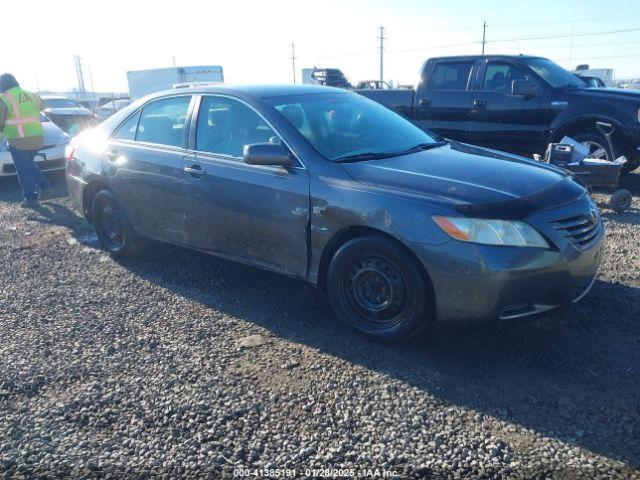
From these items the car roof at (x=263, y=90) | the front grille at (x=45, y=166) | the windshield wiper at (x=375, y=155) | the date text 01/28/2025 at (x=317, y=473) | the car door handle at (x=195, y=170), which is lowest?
the date text 01/28/2025 at (x=317, y=473)

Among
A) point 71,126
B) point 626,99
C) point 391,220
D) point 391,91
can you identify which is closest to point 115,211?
point 391,220

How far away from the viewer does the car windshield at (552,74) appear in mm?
8078

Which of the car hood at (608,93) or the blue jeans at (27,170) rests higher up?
the car hood at (608,93)

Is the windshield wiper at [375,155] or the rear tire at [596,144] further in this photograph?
the rear tire at [596,144]

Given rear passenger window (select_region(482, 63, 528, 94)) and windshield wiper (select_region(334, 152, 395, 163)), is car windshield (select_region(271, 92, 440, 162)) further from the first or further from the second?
rear passenger window (select_region(482, 63, 528, 94))

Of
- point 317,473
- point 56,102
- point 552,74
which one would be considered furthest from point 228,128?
point 56,102

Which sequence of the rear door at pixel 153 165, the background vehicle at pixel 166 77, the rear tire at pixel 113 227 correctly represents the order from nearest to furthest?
1. the rear door at pixel 153 165
2. the rear tire at pixel 113 227
3. the background vehicle at pixel 166 77

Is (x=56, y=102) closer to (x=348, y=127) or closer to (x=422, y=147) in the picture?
(x=348, y=127)

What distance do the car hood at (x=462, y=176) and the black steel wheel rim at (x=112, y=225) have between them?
2766 millimetres

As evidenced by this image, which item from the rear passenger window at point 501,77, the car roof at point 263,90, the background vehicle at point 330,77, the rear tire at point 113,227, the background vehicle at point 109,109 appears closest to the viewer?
the car roof at point 263,90

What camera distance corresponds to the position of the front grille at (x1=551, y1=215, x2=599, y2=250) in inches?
126

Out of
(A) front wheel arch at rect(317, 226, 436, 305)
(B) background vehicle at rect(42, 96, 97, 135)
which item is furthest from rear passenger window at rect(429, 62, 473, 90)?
(B) background vehicle at rect(42, 96, 97, 135)

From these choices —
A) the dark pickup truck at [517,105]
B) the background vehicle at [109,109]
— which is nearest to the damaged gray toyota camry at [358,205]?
the dark pickup truck at [517,105]

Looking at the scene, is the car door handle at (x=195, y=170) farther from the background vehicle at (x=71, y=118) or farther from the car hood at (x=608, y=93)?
the background vehicle at (x=71, y=118)
